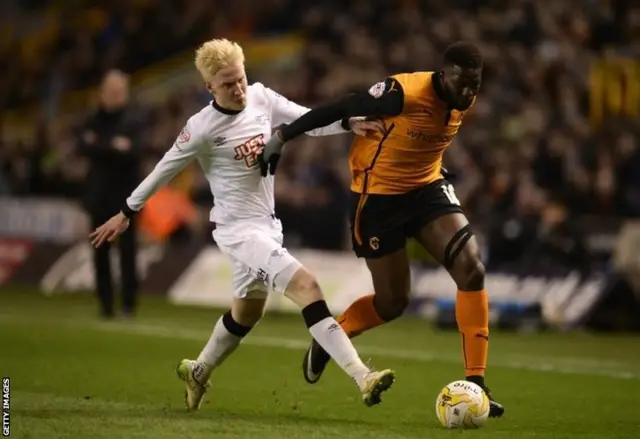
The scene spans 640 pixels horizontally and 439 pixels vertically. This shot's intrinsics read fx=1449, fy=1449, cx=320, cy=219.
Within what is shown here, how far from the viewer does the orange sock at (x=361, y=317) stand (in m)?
9.23

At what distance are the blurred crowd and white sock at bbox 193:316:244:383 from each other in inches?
310

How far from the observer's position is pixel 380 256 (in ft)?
29.4

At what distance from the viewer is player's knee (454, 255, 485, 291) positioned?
8.52 m

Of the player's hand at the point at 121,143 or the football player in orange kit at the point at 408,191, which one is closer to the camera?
the football player in orange kit at the point at 408,191

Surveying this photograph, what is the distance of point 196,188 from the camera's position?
2238cm

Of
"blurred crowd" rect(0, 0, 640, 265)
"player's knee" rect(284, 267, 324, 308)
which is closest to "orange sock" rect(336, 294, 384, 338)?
"player's knee" rect(284, 267, 324, 308)

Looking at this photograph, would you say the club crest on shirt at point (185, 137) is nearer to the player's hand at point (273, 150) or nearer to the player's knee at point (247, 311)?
the player's hand at point (273, 150)

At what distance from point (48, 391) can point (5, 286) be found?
36.7 feet

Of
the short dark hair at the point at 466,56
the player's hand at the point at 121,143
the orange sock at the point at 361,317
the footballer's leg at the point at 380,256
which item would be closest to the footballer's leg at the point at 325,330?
the footballer's leg at the point at 380,256

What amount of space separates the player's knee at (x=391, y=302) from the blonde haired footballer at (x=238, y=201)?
0.79 m

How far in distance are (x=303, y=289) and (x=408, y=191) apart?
1.03 meters

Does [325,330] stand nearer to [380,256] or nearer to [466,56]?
[380,256]

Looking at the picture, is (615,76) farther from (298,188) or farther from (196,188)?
(196,188)

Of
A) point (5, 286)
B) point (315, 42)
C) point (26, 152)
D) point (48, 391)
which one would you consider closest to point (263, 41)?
point (315, 42)
